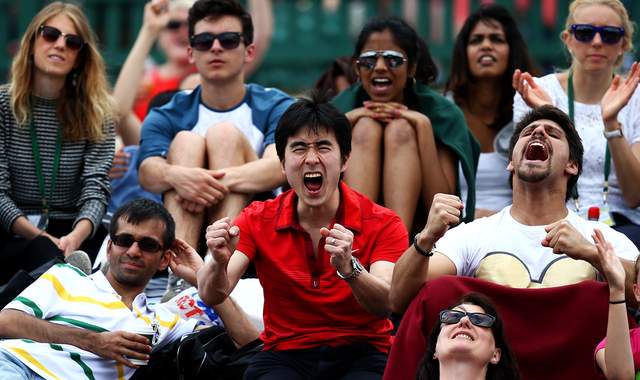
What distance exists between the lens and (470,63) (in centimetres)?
798

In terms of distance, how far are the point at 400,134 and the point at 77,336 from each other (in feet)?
6.97

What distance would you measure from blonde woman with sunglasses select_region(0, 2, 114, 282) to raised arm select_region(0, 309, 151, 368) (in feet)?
5.16

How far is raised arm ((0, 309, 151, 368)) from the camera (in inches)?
229

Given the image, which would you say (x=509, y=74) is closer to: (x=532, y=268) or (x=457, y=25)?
(x=532, y=268)

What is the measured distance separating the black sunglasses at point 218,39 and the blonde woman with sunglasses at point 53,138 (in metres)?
0.67

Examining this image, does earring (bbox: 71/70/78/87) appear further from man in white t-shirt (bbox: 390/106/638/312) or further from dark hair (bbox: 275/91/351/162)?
man in white t-shirt (bbox: 390/106/638/312)

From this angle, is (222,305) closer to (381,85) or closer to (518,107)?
(381,85)

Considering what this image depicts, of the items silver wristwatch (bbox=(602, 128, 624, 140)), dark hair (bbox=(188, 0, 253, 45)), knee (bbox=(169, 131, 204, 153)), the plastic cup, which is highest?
dark hair (bbox=(188, 0, 253, 45))

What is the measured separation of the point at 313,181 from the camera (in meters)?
5.91

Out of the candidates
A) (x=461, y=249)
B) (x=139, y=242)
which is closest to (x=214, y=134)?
(x=139, y=242)

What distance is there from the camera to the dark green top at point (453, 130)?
7.20 m

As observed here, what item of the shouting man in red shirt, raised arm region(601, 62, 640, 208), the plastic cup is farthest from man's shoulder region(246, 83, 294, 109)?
the plastic cup

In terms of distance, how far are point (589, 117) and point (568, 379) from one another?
7.74 ft

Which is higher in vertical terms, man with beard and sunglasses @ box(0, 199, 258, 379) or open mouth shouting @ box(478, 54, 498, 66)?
open mouth shouting @ box(478, 54, 498, 66)
